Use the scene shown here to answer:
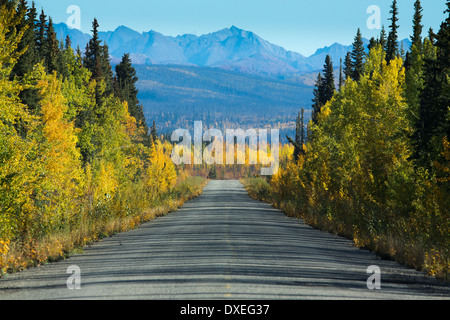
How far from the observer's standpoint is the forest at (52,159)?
16.2m

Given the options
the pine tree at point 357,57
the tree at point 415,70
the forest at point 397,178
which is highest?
the pine tree at point 357,57

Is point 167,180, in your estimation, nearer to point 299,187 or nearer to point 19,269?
point 299,187

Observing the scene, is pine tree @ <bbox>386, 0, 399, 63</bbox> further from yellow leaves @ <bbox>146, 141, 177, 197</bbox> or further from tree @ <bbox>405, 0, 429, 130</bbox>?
yellow leaves @ <bbox>146, 141, 177, 197</bbox>

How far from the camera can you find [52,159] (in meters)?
20.1

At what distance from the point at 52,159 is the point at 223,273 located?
10276 millimetres

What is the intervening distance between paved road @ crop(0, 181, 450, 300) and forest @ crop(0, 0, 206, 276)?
1595mm

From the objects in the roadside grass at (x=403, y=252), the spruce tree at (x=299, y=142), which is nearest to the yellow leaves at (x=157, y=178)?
the spruce tree at (x=299, y=142)

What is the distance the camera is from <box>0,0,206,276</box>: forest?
53.0 feet

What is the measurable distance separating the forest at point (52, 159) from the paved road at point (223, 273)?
1595 millimetres

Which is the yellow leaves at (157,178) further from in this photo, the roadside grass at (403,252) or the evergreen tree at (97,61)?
the roadside grass at (403,252)

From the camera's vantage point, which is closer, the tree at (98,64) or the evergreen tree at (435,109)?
the evergreen tree at (435,109)

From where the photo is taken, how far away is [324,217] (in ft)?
89.8
